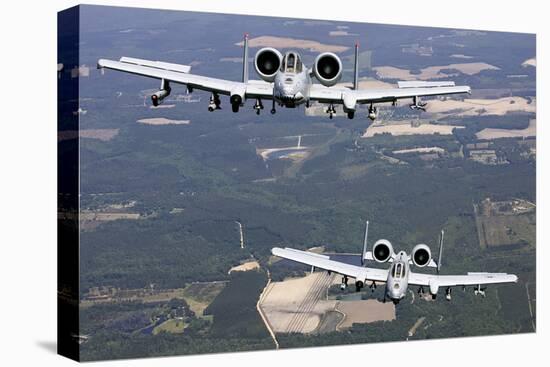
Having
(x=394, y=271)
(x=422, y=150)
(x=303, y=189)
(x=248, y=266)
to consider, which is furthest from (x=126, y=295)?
(x=422, y=150)

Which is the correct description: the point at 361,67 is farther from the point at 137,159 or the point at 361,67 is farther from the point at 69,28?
the point at 69,28

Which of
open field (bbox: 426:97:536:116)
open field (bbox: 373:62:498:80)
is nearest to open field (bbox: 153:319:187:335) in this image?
open field (bbox: 373:62:498:80)

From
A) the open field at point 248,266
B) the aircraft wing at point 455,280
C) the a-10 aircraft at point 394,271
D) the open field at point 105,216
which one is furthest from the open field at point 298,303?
the open field at point 105,216

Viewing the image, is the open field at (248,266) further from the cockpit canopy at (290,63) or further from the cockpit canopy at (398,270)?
the cockpit canopy at (290,63)

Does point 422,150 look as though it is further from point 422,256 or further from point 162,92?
point 162,92

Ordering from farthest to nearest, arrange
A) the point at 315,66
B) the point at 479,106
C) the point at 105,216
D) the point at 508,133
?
the point at 479,106 < the point at 508,133 < the point at 105,216 < the point at 315,66

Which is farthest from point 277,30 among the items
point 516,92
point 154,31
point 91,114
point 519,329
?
point 519,329
